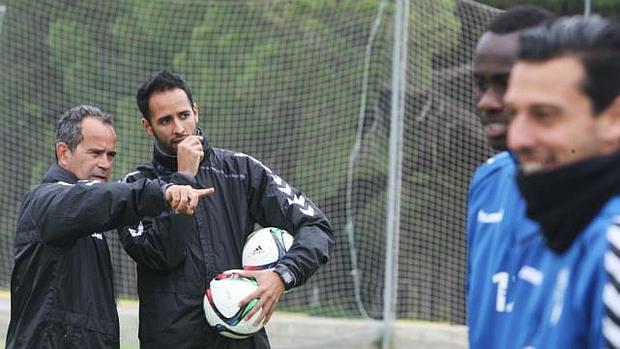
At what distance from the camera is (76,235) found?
4992mm

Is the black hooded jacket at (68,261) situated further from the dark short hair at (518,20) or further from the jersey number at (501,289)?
the jersey number at (501,289)

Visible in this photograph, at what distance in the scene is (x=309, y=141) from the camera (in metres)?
14.4

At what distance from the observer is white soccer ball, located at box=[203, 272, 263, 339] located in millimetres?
4984

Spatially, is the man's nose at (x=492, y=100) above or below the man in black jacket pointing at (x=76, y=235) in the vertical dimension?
above

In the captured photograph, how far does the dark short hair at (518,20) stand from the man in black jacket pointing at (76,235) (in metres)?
1.86

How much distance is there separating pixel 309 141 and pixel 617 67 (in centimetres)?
1216

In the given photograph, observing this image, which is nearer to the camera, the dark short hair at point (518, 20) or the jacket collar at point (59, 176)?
the dark short hair at point (518, 20)

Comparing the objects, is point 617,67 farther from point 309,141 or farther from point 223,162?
point 309,141

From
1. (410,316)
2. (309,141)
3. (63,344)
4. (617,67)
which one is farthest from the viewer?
(309,141)

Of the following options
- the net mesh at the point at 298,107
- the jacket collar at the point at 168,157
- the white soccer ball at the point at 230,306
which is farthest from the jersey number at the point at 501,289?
the net mesh at the point at 298,107

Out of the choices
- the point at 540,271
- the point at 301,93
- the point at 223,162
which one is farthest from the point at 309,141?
the point at 540,271

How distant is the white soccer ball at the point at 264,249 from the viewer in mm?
5188

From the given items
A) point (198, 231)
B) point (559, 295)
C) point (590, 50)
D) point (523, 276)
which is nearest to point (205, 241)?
point (198, 231)

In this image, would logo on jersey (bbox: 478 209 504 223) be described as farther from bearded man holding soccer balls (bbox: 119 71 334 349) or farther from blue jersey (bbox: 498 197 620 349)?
bearded man holding soccer balls (bbox: 119 71 334 349)
